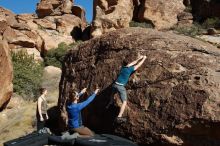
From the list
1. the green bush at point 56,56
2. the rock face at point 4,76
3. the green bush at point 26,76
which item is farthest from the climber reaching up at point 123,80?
the green bush at point 56,56

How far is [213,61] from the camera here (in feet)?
32.6

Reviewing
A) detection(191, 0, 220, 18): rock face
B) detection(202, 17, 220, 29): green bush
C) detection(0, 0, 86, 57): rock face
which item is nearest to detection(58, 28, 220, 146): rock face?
detection(0, 0, 86, 57): rock face

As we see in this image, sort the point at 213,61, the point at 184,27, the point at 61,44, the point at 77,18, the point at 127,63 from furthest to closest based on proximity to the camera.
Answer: the point at 77,18 → the point at 61,44 → the point at 184,27 → the point at 127,63 → the point at 213,61

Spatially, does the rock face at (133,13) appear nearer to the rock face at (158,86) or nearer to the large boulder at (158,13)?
the large boulder at (158,13)

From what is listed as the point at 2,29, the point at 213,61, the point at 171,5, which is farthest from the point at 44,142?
the point at 171,5

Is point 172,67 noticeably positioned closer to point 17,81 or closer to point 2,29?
point 17,81

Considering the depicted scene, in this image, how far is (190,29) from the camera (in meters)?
36.0

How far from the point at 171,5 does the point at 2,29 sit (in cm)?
1506

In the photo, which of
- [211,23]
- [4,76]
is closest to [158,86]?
[4,76]

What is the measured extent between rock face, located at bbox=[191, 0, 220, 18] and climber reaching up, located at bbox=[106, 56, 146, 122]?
94.8 feet

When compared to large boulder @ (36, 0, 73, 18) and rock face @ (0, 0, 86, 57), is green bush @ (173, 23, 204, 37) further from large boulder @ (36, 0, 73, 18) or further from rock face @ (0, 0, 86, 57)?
large boulder @ (36, 0, 73, 18)

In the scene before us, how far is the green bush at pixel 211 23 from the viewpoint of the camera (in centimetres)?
3590

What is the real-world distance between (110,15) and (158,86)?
29321 mm

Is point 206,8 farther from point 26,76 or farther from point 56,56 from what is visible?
→ point 26,76
